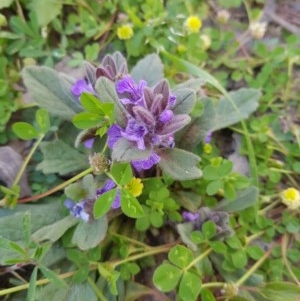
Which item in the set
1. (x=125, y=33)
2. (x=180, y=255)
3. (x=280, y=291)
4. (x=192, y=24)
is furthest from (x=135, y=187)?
(x=192, y=24)

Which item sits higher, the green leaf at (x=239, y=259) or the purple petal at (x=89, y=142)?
the purple petal at (x=89, y=142)

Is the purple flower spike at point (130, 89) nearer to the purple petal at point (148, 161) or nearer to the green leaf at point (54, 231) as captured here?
the purple petal at point (148, 161)

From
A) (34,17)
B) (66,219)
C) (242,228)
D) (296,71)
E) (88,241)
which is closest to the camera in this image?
(88,241)

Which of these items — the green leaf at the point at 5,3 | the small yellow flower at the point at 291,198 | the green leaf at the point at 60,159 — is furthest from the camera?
the green leaf at the point at 5,3

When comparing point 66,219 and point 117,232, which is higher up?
point 66,219

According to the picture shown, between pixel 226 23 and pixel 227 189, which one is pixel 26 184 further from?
pixel 226 23

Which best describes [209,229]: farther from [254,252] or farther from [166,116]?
[166,116]

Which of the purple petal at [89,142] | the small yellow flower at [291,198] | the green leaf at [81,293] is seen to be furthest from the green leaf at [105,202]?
the small yellow flower at [291,198]

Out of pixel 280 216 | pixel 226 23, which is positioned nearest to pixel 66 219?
pixel 280 216
